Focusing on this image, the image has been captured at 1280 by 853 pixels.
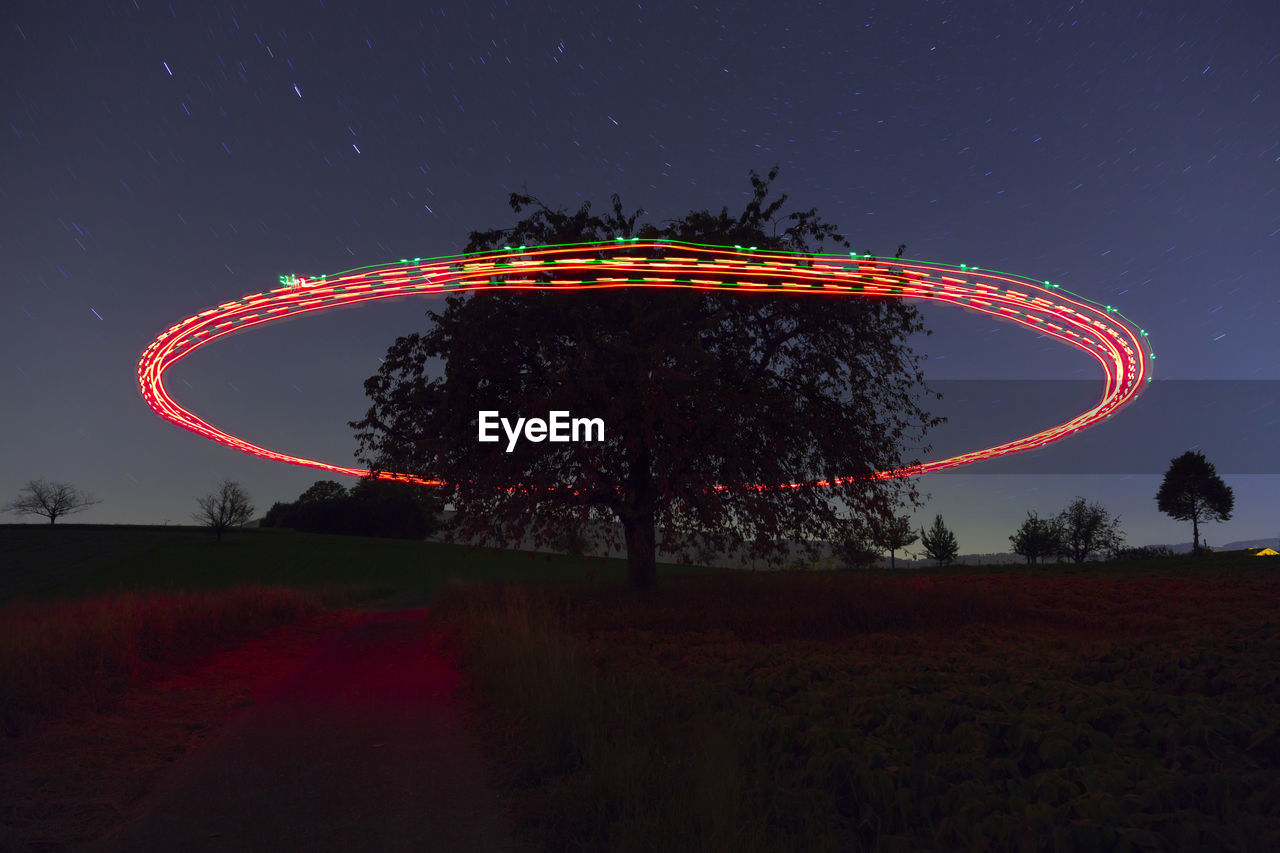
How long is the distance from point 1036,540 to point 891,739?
6738 centimetres

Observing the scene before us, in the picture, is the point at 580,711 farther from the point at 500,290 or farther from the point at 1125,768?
the point at 500,290

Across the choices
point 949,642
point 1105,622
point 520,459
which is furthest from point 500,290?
point 1105,622

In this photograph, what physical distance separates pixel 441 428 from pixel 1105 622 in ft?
47.4

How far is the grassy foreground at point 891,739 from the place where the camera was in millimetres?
4680

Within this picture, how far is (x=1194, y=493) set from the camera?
66.5m

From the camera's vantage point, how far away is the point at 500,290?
18.0 meters

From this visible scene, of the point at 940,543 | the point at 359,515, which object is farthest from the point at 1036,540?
the point at 359,515

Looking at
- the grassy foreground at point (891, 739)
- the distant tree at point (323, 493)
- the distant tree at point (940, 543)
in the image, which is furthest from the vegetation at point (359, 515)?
the grassy foreground at point (891, 739)

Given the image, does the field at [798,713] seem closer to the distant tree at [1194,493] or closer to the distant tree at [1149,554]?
the distant tree at [1149,554]

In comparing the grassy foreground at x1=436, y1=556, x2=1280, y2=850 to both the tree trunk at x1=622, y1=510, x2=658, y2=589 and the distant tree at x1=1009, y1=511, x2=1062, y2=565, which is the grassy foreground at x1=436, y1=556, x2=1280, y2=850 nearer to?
the tree trunk at x1=622, y1=510, x2=658, y2=589

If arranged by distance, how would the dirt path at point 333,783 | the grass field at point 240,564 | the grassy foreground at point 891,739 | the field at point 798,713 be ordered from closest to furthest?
the grassy foreground at point 891,739
the field at point 798,713
the dirt path at point 333,783
the grass field at point 240,564

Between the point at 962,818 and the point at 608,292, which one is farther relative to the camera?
the point at 608,292

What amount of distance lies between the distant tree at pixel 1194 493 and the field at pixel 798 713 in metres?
60.3

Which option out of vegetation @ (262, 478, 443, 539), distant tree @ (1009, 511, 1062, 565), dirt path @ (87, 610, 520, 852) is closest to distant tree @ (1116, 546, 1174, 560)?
distant tree @ (1009, 511, 1062, 565)
